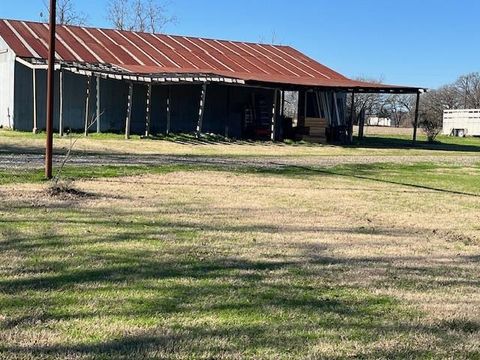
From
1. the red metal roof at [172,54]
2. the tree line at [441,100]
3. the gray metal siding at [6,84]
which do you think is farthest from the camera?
the tree line at [441,100]

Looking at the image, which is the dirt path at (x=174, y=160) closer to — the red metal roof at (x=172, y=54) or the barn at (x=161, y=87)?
the barn at (x=161, y=87)

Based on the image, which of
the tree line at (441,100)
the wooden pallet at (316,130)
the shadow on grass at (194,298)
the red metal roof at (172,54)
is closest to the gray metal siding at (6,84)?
the red metal roof at (172,54)

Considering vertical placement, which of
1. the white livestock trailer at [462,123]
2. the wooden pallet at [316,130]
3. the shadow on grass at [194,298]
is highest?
the white livestock trailer at [462,123]

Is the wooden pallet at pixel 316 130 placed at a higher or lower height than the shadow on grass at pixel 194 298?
higher

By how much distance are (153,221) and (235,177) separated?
5.87 meters

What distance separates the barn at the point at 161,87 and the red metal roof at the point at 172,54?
0.06 m

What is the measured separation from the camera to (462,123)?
6322cm

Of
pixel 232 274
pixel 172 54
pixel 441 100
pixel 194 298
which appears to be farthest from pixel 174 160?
pixel 441 100

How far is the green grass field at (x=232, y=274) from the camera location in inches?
144

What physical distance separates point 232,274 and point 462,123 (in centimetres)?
6262

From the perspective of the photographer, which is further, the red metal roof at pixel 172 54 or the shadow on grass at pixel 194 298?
the red metal roof at pixel 172 54

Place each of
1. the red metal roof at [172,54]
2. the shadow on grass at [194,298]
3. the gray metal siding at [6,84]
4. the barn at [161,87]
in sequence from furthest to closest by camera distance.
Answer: the red metal roof at [172,54] → the gray metal siding at [6,84] → the barn at [161,87] → the shadow on grass at [194,298]

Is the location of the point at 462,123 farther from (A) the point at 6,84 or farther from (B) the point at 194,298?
(B) the point at 194,298

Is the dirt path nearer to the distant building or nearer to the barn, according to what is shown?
the barn
